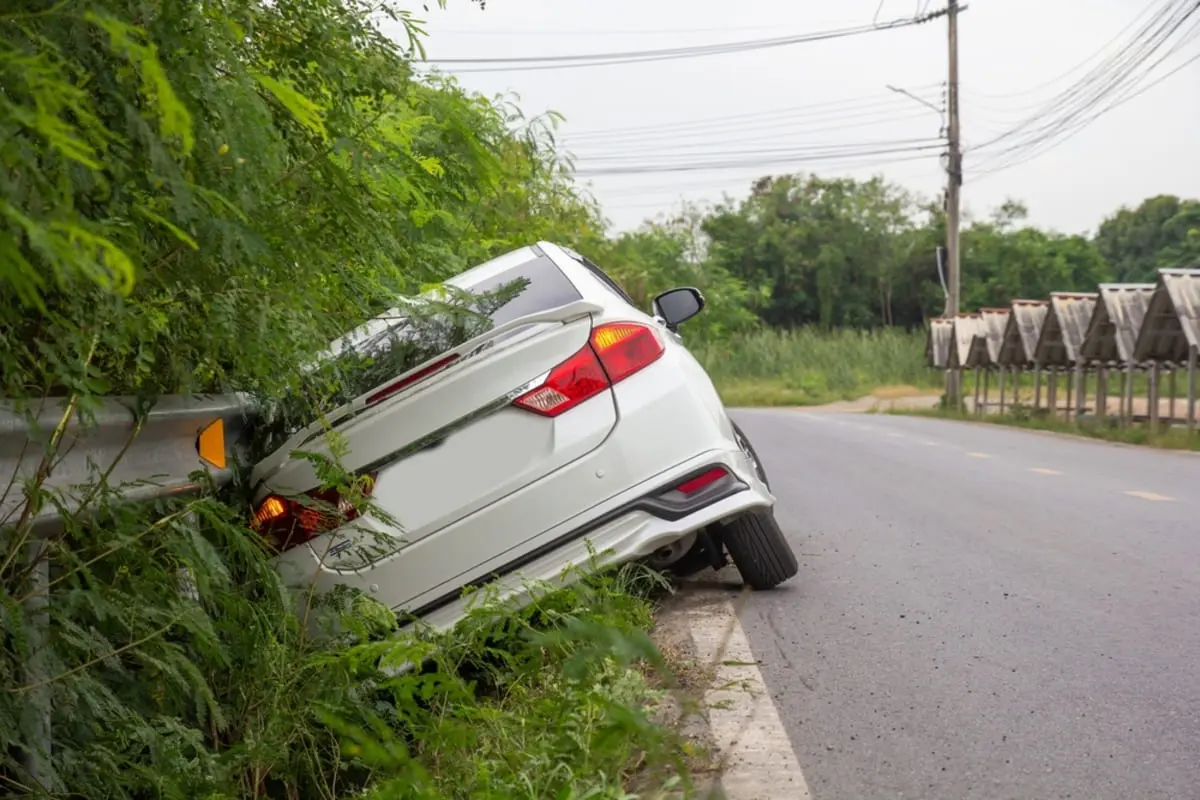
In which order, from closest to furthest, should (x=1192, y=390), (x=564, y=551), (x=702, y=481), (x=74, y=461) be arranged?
(x=74, y=461) < (x=564, y=551) < (x=702, y=481) < (x=1192, y=390)

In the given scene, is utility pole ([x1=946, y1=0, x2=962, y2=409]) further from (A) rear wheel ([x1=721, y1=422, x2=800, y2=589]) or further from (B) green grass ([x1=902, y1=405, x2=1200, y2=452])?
Result: (A) rear wheel ([x1=721, y1=422, x2=800, y2=589])

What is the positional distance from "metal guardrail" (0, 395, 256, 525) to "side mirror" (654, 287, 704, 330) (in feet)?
8.95

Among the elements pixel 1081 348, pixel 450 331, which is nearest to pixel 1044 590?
pixel 450 331

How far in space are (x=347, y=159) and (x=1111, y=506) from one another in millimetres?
9027

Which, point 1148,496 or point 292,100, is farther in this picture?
point 1148,496

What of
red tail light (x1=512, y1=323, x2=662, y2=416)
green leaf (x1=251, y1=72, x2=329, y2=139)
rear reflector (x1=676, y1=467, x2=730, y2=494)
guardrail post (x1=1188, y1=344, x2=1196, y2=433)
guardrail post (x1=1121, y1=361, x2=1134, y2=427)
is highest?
green leaf (x1=251, y1=72, x2=329, y2=139)

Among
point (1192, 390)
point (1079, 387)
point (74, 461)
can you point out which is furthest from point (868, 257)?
point (74, 461)

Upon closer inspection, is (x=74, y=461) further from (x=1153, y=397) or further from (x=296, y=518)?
(x=1153, y=397)

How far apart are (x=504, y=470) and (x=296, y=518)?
0.68 meters

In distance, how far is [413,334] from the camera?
5176 mm

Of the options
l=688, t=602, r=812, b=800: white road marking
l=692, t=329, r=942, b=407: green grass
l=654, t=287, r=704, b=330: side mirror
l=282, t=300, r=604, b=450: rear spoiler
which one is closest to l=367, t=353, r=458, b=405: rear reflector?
l=282, t=300, r=604, b=450: rear spoiler

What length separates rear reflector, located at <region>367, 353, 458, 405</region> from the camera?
4.81 m

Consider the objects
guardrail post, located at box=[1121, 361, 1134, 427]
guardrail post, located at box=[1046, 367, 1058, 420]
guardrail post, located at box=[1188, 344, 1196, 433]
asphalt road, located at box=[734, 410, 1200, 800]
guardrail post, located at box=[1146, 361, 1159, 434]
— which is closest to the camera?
asphalt road, located at box=[734, 410, 1200, 800]

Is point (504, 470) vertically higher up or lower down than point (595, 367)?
lower down
